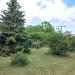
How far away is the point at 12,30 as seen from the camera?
1272 inches

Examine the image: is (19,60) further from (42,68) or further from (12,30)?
(12,30)

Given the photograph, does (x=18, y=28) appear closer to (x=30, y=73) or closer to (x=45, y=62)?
(x=45, y=62)

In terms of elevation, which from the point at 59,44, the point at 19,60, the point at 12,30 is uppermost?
the point at 12,30

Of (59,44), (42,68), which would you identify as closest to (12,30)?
(59,44)

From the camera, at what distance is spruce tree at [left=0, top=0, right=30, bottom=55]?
3120 cm

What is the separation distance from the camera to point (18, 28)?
106 feet

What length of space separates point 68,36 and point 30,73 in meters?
9.70

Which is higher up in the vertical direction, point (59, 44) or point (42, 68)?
point (59, 44)

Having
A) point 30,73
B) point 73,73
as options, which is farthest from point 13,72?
point 73,73

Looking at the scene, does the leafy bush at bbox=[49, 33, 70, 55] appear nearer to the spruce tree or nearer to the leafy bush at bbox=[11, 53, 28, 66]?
the spruce tree

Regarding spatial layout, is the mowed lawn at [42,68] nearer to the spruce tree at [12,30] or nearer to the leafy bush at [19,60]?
the leafy bush at [19,60]

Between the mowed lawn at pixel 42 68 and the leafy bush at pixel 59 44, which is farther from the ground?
the leafy bush at pixel 59 44

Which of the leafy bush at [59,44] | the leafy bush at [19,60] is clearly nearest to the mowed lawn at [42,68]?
the leafy bush at [19,60]

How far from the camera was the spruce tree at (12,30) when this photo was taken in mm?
31203
